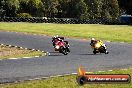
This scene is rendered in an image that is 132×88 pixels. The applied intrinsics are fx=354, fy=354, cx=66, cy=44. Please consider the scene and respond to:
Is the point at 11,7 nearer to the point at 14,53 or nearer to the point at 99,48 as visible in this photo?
the point at 14,53

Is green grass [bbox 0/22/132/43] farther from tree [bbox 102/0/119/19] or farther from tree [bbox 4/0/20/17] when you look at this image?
tree [bbox 102/0/119/19]

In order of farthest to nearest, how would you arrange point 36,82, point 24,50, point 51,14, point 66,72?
point 51,14
point 24,50
point 66,72
point 36,82

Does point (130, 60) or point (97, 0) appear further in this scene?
point (97, 0)

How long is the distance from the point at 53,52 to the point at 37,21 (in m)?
40.4

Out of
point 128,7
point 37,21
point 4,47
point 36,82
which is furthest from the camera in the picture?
point 128,7

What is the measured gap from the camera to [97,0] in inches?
3413

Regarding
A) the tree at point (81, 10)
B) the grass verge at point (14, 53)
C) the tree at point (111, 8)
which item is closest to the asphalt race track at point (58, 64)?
the grass verge at point (14, 53)

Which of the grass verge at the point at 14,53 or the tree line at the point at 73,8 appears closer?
the grass verge at the point at 14,53

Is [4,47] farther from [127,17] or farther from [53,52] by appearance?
[127,17]

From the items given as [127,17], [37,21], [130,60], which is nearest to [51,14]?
[127,17]

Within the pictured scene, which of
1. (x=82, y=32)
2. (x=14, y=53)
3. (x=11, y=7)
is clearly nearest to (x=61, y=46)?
(x=14, y=53)

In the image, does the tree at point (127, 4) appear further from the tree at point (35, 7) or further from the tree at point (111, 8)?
the tree at point (35, 7)

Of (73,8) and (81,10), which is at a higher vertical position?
(73,8)

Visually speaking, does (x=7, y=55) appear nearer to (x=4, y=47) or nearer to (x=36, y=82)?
(x=4, y=47)
